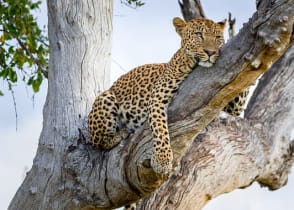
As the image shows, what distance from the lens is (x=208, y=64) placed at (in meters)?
5.34

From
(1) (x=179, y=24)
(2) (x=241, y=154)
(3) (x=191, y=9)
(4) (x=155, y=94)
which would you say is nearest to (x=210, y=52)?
(4) (x=155, y=94)

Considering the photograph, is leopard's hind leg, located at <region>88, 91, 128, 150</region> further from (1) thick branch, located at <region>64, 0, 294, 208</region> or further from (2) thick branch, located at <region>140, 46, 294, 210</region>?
(2) thick branch, located at <region>140, 46, 294, 210</region>

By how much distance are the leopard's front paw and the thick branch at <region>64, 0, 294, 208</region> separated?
2.9 inches

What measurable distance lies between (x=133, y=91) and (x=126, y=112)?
0.24 metres

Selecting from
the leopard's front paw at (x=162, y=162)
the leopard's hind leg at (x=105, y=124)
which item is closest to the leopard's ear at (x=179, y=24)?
the leopard's hind leg at (x=105, y=124)

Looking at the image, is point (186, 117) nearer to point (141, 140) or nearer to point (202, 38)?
point (141, 140)

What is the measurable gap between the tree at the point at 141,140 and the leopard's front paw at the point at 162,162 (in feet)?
0.31

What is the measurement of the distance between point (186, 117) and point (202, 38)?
0.72 meters

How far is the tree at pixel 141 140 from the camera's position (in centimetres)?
539

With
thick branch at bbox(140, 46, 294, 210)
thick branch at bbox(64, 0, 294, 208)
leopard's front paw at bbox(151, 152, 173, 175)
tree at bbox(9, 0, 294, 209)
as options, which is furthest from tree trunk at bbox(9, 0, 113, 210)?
leopard's front paw at bbox(151, 152, 173, 175)

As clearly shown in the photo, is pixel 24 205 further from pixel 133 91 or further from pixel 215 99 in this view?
pixel 215 99

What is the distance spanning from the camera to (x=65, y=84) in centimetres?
679

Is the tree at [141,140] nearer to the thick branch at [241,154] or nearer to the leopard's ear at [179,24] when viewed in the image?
the thick branch at [241,154]

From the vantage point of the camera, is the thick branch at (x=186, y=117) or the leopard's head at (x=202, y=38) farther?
the leopard's head at (x=202, y=38)
